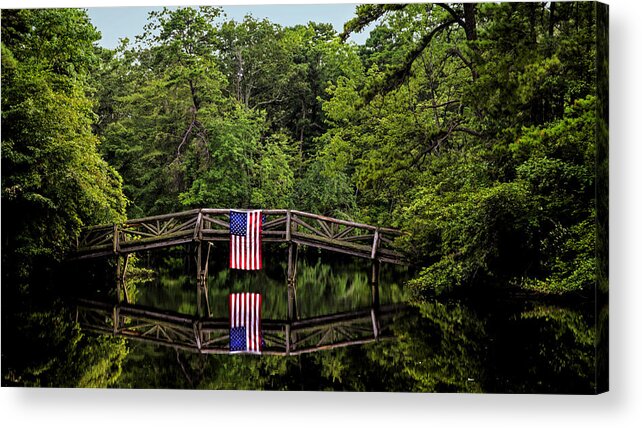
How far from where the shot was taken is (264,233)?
10.2m

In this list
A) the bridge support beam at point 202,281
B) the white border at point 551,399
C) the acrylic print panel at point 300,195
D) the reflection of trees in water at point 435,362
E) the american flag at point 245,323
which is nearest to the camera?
the white border at point 551,399

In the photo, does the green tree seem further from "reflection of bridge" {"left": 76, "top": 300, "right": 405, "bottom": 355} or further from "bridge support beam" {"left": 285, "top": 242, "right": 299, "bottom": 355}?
"bridge support beam" {"left": 285, "top": 242, "right": 299, "bottom": 355}

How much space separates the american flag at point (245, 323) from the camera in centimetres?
961

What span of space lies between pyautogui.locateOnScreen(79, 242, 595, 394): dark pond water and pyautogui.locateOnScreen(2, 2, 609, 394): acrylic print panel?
2cm

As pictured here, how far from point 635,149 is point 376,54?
105 inches

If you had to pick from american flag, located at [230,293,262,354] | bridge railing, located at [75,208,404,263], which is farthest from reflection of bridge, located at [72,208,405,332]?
american flag, located at [230,293,262,354]

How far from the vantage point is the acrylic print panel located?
9.41 meters

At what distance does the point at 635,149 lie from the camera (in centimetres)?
884

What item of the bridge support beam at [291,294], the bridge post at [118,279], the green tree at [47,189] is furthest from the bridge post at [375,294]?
the bridge post at [118,279]

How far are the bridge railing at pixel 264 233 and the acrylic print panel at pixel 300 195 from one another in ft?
0.07

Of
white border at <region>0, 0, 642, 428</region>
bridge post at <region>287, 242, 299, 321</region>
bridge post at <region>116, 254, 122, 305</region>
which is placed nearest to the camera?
white border at <region>0, 0, 642, 428</region>

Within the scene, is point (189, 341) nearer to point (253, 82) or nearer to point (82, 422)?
point (82, 422)

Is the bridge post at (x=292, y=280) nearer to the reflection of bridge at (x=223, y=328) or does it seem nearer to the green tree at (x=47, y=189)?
the reflection of bridge at (x=223, y=328)

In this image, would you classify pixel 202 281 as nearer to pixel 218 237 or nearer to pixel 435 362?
pixel 218 237
